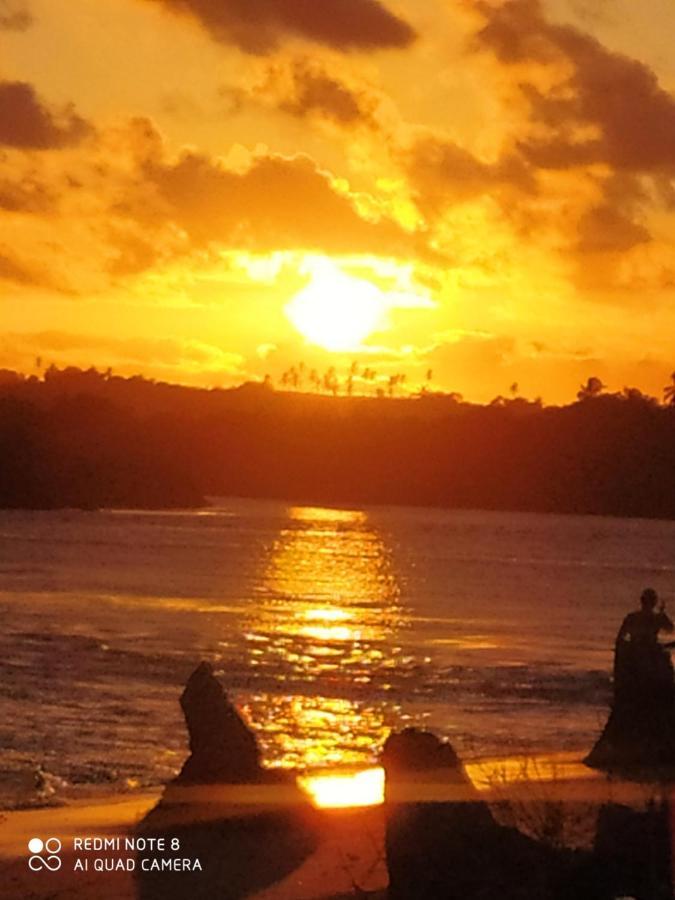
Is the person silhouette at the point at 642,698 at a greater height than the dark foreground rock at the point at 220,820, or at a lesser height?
greater

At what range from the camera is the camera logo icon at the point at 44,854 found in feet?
41.2

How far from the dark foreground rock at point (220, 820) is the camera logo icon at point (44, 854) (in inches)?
25.2

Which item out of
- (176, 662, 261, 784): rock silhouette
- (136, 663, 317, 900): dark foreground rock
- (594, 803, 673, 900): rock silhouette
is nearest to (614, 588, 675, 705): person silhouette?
(136, 663, 317, 900): dark foreground rock

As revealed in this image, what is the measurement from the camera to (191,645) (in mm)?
44969

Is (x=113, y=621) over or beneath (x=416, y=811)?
beneath

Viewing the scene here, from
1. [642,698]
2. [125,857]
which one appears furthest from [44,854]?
[642,698]

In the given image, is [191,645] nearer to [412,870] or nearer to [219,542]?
[412,870]

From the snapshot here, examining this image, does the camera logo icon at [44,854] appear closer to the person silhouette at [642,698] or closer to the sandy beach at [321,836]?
the sandy beach at [321,836]

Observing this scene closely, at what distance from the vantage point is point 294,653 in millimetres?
43469

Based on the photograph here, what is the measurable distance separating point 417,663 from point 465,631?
14.0m

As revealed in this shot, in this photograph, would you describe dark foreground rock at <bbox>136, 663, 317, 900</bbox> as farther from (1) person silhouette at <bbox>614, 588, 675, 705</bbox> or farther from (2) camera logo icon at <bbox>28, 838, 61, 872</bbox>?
(1) person silhouette at <bbox>614, 588, 675, 705</bbox>

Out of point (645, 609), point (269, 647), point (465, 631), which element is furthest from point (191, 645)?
point (645, 609)

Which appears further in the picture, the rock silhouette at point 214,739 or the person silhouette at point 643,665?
the person silhouette at point 643,665

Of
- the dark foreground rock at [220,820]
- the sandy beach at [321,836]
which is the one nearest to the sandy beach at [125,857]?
the sandy beach at [321,836]
